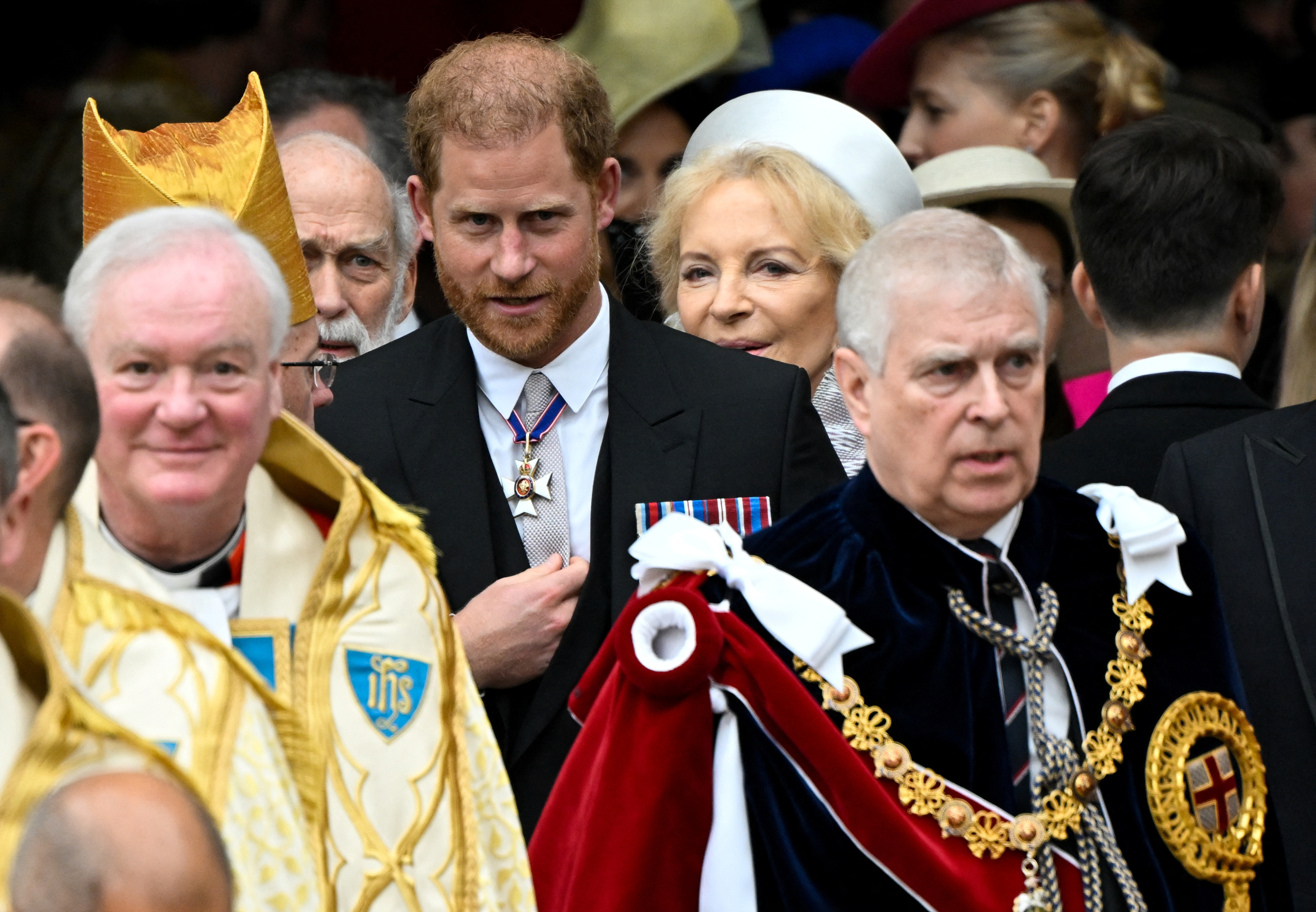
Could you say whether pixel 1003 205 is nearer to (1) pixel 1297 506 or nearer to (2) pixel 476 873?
(1) pixel 1297 506

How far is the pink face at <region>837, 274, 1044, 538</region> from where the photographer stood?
10.2 feet

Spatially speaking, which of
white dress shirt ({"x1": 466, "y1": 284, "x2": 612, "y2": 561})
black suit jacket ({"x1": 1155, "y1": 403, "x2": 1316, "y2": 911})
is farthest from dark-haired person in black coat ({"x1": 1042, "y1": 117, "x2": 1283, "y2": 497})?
white dress shirt ({"x1": 466, "y1": 284, "x2": 612, "y2": 561})

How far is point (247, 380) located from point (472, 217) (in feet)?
3.48

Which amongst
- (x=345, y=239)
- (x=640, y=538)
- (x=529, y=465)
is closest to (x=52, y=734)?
(x=640, y=538)

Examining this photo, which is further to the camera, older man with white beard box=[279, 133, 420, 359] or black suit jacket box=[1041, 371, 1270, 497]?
older man with white beard box=[279, 133, 420, 359]

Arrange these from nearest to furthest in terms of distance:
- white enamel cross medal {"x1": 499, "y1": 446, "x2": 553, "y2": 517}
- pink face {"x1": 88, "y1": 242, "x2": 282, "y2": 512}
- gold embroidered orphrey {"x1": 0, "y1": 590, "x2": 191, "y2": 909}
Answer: gold embroidered orphrey {"x1": 0, "y1": 590, "x2": 191, "y2": 909} → pink face {"x1": 88, "y1": 242, "x2": 282, "y2": 512} → white enamel cross medal {"x1": 499, "y1": 446, "x2": 553, "y2": 517}

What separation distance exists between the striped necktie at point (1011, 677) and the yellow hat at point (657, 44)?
279 cm

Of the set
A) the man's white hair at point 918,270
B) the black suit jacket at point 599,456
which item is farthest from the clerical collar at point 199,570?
the man's white hair at point 918,270

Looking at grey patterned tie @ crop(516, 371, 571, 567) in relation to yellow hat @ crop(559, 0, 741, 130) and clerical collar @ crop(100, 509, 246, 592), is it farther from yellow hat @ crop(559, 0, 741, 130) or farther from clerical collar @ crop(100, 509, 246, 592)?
yellow hat @ crop(559, 0, 741, 130)

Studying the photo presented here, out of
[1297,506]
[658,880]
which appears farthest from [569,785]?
[1297,506]

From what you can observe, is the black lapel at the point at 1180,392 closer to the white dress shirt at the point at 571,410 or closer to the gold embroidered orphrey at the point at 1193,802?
Result: the gold embroidered orphrey at the point at 1193,802

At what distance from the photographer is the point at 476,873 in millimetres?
3000

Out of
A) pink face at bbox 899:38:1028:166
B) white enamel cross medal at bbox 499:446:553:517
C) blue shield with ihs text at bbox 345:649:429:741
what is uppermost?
pink face at bbox 899:38:1028:166

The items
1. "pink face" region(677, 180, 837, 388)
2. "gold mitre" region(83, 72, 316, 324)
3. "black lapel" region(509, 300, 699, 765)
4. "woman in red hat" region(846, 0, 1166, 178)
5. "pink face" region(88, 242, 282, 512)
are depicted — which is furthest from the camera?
"woman in red hat" region(846, 0, 1166, 178)
